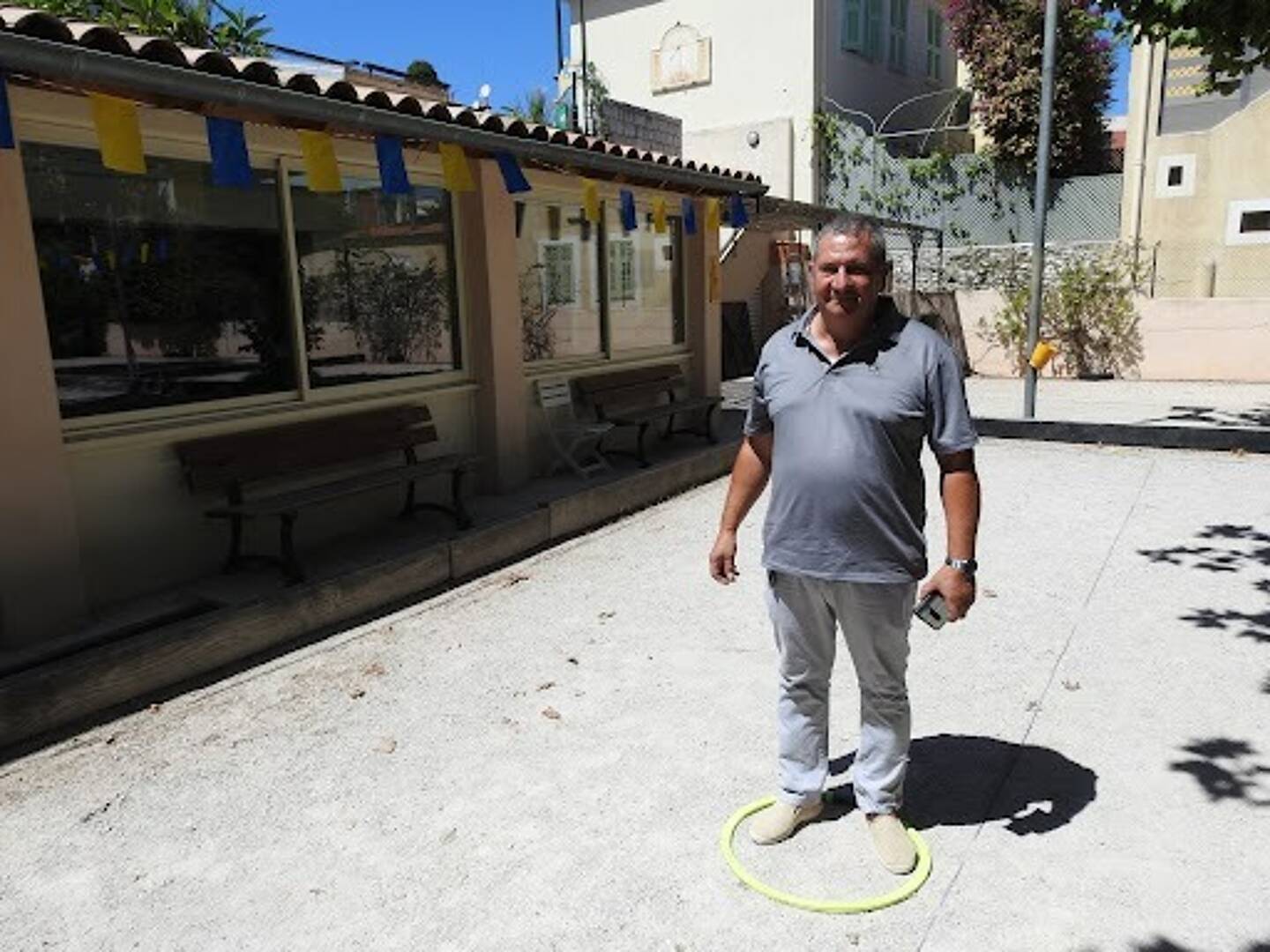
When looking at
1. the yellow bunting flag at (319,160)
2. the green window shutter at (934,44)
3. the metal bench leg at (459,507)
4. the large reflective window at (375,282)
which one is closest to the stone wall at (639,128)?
the large reflective window at (375,282)

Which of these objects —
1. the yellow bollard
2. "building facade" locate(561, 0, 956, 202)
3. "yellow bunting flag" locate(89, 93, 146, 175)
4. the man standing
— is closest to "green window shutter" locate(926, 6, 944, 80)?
"building facade" locate(561, 0, 956, 202)

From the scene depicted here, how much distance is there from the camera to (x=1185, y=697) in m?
3.87

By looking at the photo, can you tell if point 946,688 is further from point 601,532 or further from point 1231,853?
point 601,532

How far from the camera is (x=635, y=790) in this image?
10.8 ft

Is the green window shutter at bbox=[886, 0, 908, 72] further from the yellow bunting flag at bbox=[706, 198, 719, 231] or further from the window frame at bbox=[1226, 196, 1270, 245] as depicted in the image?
the yellow bunting flag at bbox=[706, 198, 719, 231]

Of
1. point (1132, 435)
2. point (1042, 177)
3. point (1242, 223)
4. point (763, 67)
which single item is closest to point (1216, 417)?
point (1132, 435)

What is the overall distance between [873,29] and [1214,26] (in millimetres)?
16255

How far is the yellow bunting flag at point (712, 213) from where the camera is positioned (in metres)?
9.24

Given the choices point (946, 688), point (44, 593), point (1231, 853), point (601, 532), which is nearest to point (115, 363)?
point (44, 593)

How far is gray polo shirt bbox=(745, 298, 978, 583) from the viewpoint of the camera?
2512mm

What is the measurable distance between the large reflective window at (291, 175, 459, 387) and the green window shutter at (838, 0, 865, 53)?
15849mm

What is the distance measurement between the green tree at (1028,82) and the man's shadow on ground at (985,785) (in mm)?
16972

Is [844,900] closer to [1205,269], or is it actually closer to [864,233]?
[864,233]

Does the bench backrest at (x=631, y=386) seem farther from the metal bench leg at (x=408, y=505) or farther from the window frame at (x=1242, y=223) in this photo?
the window frame at (x=1242, y=223)
